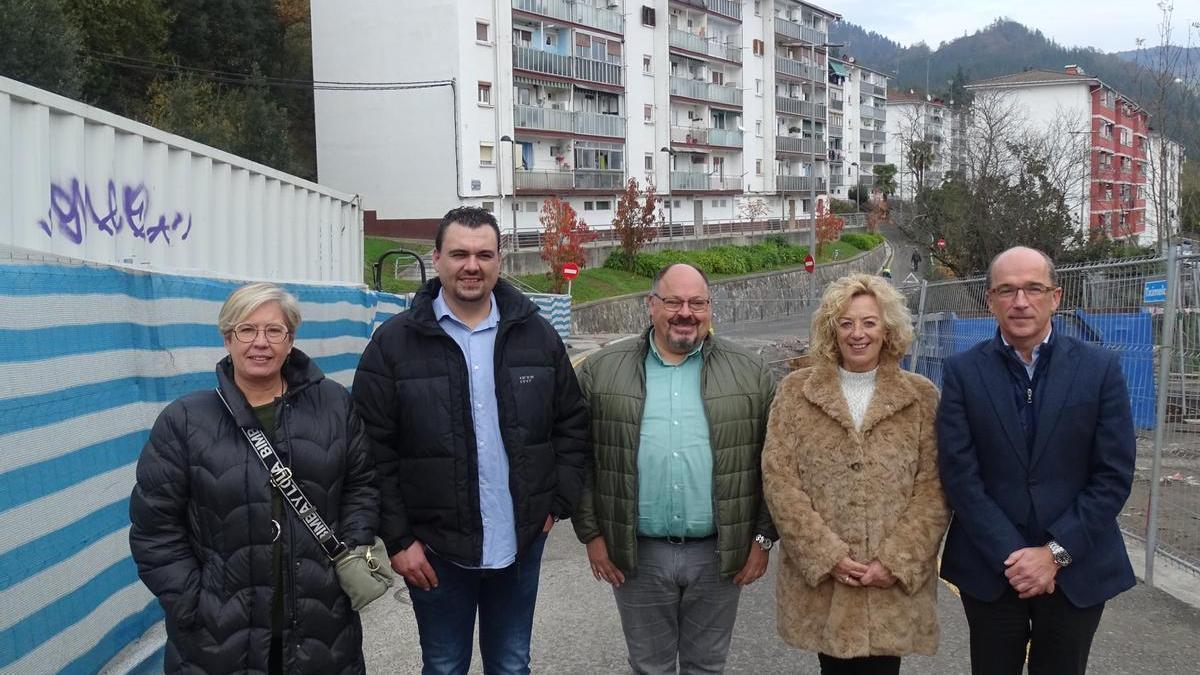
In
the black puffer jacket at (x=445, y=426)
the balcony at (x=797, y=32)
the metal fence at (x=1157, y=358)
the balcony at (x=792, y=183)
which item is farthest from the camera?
the balcony at (x=797, y=32)

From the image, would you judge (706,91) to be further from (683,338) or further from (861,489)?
(861,489)

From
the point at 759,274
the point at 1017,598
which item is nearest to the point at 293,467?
the point at 1017,598

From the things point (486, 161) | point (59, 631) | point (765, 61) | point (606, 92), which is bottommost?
point (59, 631)

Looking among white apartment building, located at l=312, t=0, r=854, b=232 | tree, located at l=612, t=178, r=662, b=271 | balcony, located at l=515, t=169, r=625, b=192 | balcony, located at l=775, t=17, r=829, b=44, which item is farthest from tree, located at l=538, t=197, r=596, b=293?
balcony, located at l=775, t=17, r=829, b=44

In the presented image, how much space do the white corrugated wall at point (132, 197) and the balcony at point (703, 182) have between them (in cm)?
4885

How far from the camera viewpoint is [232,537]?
323cm

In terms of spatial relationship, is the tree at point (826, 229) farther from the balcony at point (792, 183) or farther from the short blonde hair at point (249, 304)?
the short blonde hair at point (249, 304)

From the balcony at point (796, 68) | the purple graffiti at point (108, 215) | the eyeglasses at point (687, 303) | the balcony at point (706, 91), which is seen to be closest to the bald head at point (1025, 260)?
the eyeglasses at point (687, 303)

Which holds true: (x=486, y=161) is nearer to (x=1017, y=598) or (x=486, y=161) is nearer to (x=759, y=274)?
(x=759, y=274)

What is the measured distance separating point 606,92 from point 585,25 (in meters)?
3.70

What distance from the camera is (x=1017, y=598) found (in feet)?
11.5

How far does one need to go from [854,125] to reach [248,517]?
95233mm

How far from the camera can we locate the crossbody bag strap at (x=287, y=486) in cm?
327

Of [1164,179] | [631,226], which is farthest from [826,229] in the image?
[1164,179]
